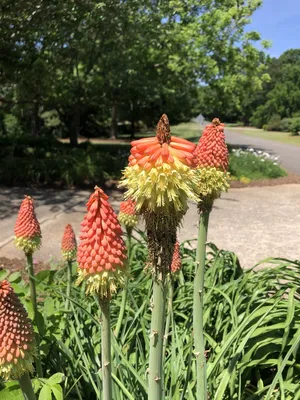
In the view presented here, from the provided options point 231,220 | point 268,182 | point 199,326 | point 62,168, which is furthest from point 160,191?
point 268,182

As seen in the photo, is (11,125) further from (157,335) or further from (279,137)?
(279,137)

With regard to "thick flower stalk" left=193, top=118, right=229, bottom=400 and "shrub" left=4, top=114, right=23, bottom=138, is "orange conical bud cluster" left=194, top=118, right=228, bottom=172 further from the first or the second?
"shrub" left=4, top=114, right=23, bottom=138

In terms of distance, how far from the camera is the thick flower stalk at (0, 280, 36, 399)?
53.6 inches

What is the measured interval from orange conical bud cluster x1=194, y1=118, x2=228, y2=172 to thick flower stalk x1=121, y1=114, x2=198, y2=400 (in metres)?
0.52

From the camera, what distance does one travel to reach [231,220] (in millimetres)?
9820

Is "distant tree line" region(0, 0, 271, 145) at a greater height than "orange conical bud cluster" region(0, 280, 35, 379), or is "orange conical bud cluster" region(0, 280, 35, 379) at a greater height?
"distant tree line" region(0, 0, 271, 145)

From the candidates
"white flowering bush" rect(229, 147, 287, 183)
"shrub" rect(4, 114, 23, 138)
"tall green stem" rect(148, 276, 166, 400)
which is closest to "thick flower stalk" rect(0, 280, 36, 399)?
"tall green stem" rect(148, 276, 166, 400)

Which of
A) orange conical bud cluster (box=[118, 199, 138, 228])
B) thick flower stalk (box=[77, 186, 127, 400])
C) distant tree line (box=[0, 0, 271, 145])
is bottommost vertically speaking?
orange conical bud cluster (box=[118, 199, 138, 228])

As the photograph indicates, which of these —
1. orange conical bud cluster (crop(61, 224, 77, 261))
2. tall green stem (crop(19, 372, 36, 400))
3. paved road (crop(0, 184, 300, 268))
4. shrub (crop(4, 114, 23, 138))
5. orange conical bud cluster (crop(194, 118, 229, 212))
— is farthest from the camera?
shrub (crop(4, 114, 23, 138))

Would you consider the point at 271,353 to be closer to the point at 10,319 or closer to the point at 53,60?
the point at 10,319

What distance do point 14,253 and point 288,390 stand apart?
18.5ft

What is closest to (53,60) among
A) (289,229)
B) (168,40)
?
(168,40)

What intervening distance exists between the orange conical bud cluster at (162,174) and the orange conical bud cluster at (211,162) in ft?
1.69

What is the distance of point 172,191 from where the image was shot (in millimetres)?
1257
